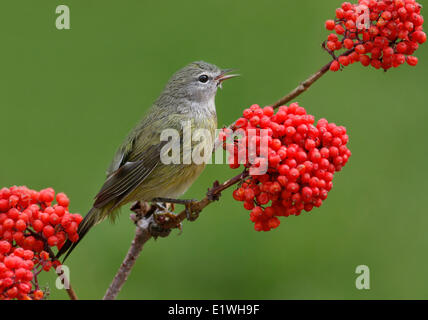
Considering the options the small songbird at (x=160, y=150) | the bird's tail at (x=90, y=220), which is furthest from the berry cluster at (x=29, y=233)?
the small songbird at (x=160, y=150)

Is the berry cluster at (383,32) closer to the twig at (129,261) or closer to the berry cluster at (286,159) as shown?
the berry cluster at (286,159)

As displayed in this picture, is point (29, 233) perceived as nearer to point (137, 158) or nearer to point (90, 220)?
point (90, 220)

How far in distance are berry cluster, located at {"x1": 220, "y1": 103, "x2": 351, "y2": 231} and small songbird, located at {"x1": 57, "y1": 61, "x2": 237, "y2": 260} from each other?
106cm

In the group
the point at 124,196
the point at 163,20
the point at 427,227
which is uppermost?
the point at 163,20

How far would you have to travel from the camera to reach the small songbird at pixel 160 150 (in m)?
3.83

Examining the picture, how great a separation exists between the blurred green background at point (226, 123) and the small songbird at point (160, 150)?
120cm

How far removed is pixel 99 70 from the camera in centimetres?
656

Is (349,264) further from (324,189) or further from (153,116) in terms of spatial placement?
(324,189)

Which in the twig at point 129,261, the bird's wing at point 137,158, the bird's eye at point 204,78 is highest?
the bird's eye at point 204,78

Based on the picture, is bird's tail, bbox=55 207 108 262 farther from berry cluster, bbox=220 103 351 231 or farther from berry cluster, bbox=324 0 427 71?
berry cluster, bbox=324 0 427 71

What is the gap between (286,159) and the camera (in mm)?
2568

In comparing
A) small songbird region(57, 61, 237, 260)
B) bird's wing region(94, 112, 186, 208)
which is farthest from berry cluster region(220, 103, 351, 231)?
bird's wing region(94, 112, 186, 208)
